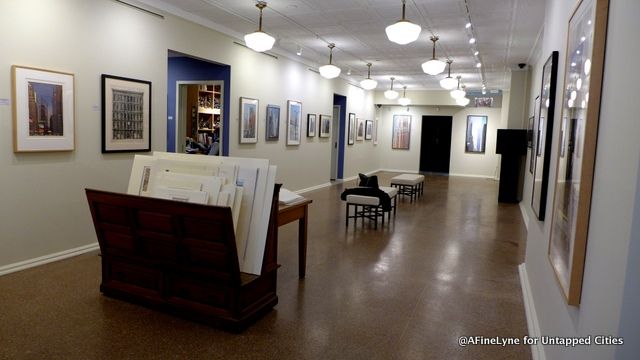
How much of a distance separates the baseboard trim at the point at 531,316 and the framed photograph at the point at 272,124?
18.2ft

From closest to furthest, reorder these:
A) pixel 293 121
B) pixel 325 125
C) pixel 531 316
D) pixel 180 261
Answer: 1. pixel 180 261
2. pixel 531 316
3. pixel 293 121
4. pixel 325 125

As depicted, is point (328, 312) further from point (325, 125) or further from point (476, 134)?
point (476, 134)

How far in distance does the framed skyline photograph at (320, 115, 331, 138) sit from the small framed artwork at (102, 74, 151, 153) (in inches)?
240

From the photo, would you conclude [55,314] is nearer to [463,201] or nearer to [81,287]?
[81,287]

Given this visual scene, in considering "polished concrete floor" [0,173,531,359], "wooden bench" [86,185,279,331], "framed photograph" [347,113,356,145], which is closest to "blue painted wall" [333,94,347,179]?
"framed photograph" [347,113,356,145]

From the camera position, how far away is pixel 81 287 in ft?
13.4

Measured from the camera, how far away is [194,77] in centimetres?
811

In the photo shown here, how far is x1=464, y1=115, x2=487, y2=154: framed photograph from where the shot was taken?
16.5m

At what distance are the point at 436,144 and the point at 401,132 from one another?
4.73ft

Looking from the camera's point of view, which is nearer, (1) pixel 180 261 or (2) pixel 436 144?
(1) pixel 180 261

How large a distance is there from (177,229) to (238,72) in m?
5.07

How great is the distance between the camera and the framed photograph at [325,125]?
1156 cm

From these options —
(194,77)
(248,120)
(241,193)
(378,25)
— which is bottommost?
(241,193)

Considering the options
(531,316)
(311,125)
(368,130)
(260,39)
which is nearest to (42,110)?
(260,39)
